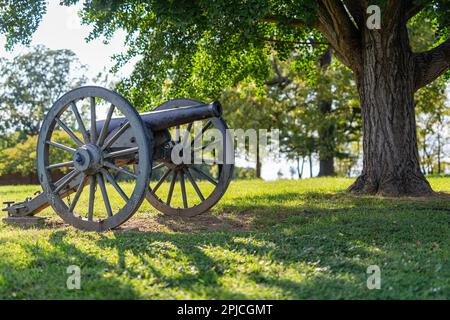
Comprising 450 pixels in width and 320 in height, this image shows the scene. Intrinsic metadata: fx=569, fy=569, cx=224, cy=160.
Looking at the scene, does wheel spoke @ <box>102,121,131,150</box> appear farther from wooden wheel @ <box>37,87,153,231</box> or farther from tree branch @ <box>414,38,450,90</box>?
tree branch @ <box>414,38,450,90</box>

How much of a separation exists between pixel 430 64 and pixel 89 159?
7.84m

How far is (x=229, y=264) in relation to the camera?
591 centimetres

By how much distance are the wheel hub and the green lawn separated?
37.1 inches

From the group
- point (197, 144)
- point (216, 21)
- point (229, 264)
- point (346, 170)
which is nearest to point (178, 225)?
point (197, 144)

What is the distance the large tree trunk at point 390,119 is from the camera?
37.5 feet

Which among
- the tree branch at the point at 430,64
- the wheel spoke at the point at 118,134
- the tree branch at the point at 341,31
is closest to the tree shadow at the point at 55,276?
the wheel spoke at the point at 118,134

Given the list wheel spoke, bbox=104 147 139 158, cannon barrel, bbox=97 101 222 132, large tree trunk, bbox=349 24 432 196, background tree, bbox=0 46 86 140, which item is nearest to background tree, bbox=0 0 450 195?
large tree trunk, bbox=349 24 432 196

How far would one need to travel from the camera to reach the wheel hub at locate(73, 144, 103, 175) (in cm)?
816

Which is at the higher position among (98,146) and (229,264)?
(98,146)

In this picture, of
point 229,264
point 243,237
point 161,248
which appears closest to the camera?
point 229,264

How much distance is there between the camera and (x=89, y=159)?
26.7ft

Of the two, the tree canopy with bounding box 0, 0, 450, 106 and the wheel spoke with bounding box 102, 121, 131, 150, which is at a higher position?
the tree canopy with bounding box 0, 0, 450, 106
